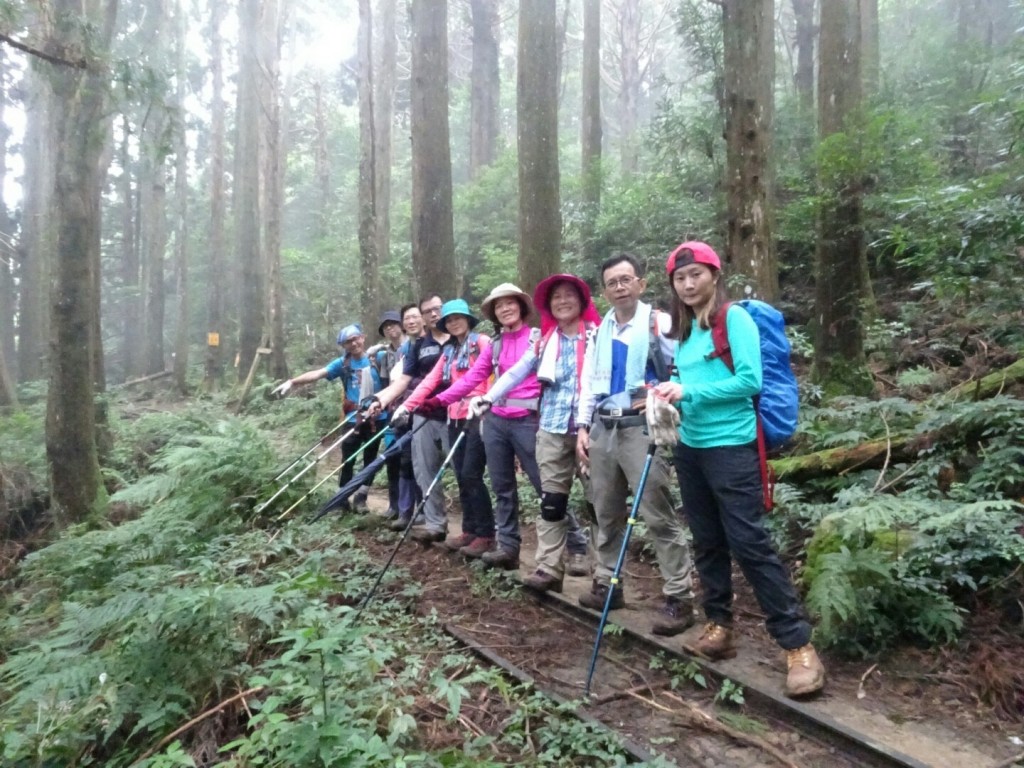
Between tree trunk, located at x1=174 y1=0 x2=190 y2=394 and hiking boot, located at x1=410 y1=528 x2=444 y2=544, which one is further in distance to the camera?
tree trunk, located at x1=174 y1=0 x2=190 y2=394

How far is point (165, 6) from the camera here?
26578 millimetres

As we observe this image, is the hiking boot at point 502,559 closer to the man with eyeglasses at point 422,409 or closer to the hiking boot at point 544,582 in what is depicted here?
the hiking boot at point 544,582

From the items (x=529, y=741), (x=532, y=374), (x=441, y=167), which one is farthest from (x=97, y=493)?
(x=529, y=741)

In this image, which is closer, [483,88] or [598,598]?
[598,598]

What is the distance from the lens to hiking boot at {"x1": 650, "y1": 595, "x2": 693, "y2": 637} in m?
4.55

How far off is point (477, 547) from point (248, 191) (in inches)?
728

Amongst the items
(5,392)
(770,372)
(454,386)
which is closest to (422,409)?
(454,386)

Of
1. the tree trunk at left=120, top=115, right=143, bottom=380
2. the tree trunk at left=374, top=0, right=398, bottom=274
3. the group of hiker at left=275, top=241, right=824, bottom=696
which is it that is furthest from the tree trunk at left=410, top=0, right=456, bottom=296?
the tree trunk at left=120, top=115, right=143, bottom=380

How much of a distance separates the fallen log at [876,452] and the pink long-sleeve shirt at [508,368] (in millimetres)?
2085

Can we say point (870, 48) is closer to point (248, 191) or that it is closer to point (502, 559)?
point (502, 559)

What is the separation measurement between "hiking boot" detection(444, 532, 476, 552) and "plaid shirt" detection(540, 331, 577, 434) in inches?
63.4

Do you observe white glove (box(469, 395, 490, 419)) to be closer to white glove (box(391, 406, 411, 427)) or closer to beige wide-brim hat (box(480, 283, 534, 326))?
beige wide-brim hat (box(480, 283, 534, 326))

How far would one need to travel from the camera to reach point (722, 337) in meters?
3.95

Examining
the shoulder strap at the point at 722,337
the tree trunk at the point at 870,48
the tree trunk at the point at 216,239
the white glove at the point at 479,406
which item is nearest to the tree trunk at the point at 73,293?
the white glove at the point at 479,406
